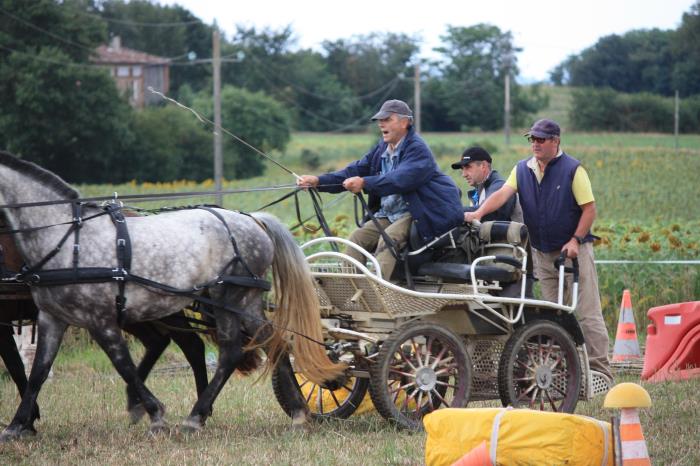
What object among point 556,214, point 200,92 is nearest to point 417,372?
point 556,214

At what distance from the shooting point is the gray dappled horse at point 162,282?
6875 mm

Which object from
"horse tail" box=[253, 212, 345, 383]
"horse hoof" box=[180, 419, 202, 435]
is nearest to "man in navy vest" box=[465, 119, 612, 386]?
"horse tail" box=[253, 212, 345, 383]

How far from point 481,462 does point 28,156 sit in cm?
4664

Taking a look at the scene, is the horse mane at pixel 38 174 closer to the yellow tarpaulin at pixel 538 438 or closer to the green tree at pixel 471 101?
the yellow tarpaulin at pixel 538 438

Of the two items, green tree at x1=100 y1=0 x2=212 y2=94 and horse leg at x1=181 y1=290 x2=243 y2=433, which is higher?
green tree at x1=100 y1=0 x2=212 y2=94

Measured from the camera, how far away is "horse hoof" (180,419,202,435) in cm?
714

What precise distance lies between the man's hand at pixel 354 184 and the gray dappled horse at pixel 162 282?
25.0 inches

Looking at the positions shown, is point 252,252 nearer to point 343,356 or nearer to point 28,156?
point 343,356

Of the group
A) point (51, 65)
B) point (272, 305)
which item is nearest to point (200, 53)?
point (51, 65)

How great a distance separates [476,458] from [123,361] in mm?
2802

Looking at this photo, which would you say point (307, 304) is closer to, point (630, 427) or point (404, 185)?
point (404, 185)

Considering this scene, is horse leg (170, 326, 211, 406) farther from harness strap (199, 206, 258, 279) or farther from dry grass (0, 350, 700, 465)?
harness strap (199, 206, 258, 279)

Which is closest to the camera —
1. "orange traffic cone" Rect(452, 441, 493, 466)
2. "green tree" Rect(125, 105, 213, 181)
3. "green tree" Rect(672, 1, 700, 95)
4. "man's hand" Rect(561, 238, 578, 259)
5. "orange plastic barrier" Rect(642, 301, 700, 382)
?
"orange traffic cone" Rect(452, 441, 493, 466)

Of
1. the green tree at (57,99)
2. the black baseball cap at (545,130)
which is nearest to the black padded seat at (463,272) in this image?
the black baseball cap at (545,130)
